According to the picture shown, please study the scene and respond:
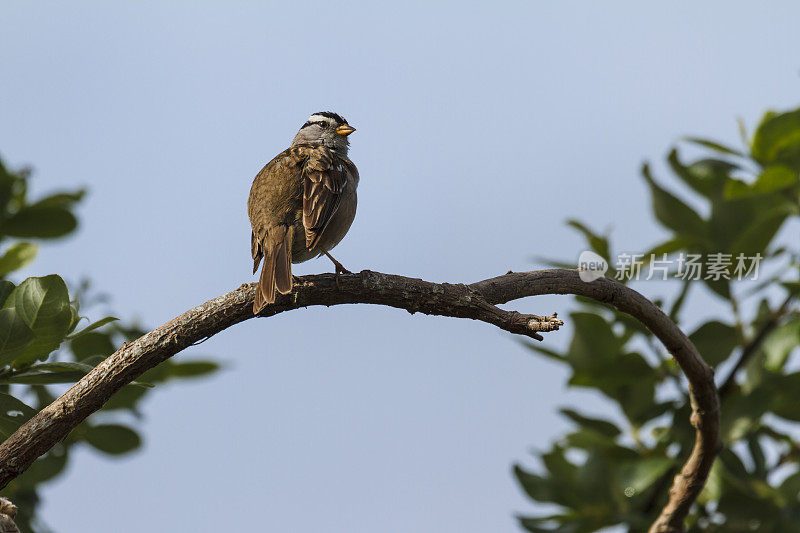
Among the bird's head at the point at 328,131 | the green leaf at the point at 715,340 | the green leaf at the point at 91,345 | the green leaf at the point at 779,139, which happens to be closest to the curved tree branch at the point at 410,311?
the green leaf at the point at 715,340

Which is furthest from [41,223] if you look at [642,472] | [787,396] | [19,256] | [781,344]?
[787,396]

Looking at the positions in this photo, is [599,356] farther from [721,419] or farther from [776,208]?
[776,208]

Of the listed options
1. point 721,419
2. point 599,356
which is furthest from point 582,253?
point 721,419

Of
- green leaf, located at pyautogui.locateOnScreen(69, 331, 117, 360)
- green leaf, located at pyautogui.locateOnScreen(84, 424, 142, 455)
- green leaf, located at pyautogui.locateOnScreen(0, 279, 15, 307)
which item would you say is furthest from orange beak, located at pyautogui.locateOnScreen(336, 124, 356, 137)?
green leaf, located at pyautogui.locateOnScreen(0, 279, 15, 307)

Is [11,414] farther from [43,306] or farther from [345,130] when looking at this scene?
[345,130]

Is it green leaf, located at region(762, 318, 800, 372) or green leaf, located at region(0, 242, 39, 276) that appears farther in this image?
green leaf, located at region(0, 242, 39, 276)

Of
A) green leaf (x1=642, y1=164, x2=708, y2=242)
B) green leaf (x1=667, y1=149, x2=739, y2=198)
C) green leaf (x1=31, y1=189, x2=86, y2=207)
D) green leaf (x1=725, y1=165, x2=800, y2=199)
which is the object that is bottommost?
green leaf (x1=642, y1=164, x2=708, y2=242)

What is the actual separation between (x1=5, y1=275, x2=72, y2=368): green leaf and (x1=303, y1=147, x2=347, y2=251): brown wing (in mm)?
1434

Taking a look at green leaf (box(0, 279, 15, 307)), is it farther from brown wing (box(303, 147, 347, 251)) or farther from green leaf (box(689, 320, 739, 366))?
green leaf (box(689, 320, 739, 366))

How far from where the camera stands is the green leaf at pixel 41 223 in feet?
17.0

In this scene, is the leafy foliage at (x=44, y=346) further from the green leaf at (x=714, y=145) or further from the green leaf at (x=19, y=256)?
the green leaf at (x=714, y=145)

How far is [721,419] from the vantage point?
182 inches

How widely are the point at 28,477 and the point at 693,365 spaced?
12.1ft

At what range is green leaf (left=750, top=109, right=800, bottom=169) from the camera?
17.4 ft
